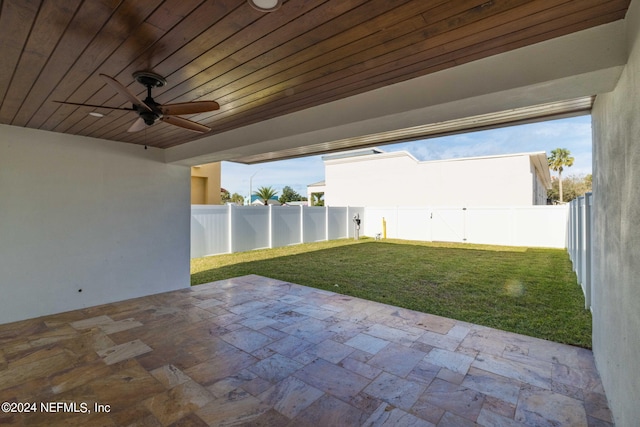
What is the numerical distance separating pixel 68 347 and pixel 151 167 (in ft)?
9.36

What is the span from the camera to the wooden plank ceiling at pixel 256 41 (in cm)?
148

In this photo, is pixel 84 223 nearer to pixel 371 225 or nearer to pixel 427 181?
pixel 371 225

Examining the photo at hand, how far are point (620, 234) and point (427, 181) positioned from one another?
1300 centimetres

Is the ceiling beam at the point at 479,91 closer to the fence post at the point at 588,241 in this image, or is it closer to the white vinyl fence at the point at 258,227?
the fence post at the point at 588,241

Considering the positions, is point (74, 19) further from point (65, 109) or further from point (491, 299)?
point (491, 299)

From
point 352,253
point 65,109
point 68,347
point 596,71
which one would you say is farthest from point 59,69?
point 352,253

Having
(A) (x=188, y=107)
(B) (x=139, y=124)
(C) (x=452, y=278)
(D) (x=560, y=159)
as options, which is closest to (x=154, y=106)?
(A) (x=188, y=107)

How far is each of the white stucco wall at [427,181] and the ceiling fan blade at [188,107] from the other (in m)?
13.1

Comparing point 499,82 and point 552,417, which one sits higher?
point 499,82

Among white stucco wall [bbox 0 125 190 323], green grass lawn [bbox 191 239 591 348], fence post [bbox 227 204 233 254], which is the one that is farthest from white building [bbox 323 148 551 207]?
white stucco wall [bbox 0 125 190 323]

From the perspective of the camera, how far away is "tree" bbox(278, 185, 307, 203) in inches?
1185

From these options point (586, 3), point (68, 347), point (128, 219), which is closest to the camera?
point (586, 3)

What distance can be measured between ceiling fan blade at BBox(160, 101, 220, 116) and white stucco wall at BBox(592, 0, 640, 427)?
8.18 feet

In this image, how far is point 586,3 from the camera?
1.41 m
